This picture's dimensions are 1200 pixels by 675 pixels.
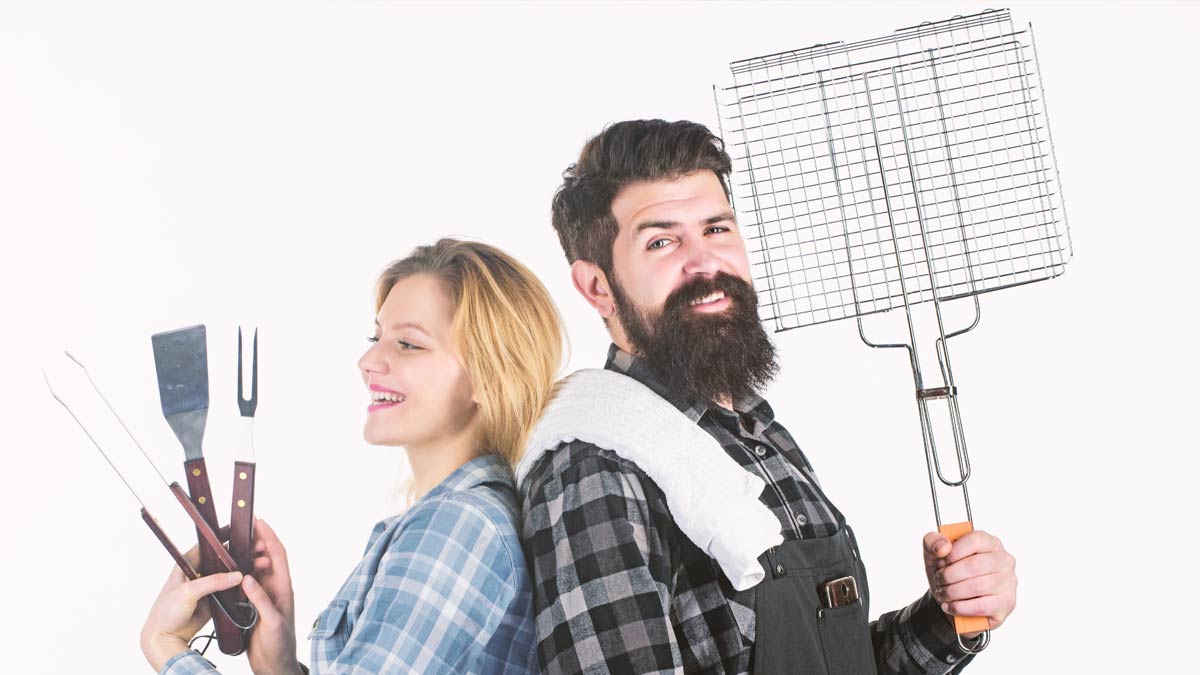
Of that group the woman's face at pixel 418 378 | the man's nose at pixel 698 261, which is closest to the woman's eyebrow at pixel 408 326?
the woman's face at pixel 418 378

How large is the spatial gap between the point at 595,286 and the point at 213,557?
639 millimetres

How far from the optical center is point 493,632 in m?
1.50

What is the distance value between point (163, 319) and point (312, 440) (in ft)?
1.19

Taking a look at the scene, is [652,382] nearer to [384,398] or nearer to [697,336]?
[697,336]

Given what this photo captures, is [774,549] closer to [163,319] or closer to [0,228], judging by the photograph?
[163,319]

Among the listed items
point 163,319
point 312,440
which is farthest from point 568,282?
point 163,319

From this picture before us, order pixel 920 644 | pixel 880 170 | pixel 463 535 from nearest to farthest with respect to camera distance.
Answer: pixel 463 535, pixel 880 170, pixel 920 644

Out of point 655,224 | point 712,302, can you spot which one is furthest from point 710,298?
point 655,224

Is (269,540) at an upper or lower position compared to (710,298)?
lower

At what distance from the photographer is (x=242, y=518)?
1.67m

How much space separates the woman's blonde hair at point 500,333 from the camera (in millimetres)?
1665

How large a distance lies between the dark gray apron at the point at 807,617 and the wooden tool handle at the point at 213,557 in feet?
2.27

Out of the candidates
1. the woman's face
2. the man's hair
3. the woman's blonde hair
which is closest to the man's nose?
the man's hair

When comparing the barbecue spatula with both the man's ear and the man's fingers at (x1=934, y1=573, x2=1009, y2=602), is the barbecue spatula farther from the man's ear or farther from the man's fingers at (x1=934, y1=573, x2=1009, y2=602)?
the man's fingers at (x1=934, y1=573, x2=1009, y2=602)
